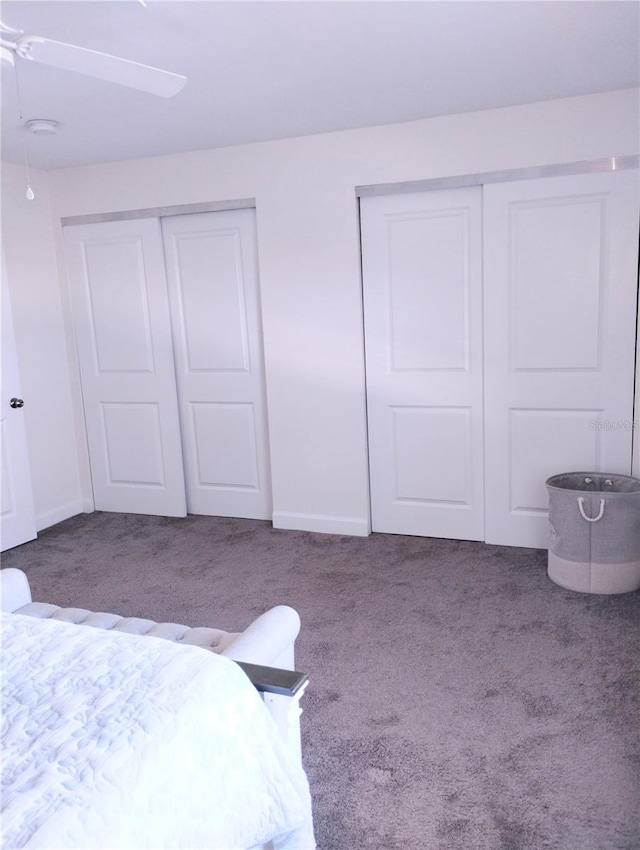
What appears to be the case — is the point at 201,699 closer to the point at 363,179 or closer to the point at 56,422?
the point at 363,179

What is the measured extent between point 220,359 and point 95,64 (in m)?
2.42

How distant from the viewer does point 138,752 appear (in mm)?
1212

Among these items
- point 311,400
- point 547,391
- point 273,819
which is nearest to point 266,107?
point 311,400

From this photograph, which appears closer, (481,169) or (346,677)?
(346,677)

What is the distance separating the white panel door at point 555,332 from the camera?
10.6ft

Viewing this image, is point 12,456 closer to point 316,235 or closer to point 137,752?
point 316,235

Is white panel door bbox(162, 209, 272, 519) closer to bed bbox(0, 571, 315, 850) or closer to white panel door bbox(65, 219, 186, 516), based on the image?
white panel door bbox(65, 219, 186, 516)

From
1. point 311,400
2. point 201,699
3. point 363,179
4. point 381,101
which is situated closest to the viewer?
point 201,699

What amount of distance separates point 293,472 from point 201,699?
2.73 metres

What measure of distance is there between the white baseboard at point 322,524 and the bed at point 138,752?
2.39 metres

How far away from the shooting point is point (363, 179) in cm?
362

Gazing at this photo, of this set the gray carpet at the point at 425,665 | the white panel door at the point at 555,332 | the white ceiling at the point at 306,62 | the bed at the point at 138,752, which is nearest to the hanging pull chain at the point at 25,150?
the white ceiling at the point at 306,62

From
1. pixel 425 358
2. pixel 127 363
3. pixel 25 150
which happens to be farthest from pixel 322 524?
pixel 25 150

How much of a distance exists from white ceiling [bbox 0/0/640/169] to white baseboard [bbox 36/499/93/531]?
221cm
